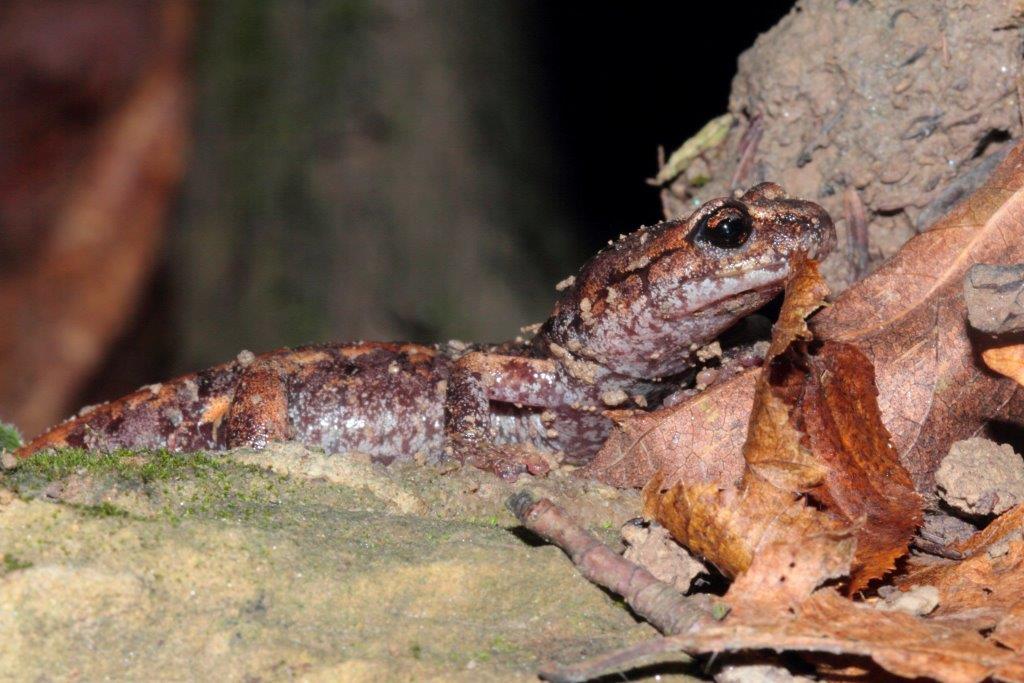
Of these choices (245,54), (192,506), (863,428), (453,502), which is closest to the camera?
(192,506)

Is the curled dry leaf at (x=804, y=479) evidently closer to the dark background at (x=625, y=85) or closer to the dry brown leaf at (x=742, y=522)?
the dry brown leaf at (x=742, y=522)

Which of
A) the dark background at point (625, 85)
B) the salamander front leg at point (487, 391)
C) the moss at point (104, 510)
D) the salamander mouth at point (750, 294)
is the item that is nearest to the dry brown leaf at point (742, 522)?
the moss at point (104, 510)

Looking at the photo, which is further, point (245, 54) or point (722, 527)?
point (245, 54)

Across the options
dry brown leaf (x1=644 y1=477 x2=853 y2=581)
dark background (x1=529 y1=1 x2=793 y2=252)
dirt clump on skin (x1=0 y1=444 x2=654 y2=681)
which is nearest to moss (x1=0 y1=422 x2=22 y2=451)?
dirt clump on skin (x1=0 y1=444 x2=654 y2=681)

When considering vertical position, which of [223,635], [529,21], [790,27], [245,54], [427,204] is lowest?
[223,635]

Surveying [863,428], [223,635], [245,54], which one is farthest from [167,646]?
[245,54]

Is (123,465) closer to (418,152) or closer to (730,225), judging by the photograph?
(730,225)

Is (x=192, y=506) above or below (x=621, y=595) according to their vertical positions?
above

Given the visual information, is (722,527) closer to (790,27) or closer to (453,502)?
(453,502)
